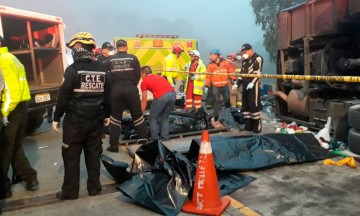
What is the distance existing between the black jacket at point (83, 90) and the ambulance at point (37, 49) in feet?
10.6

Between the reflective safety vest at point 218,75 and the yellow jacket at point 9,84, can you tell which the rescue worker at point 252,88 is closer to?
the reflective safety vest at point 218,75

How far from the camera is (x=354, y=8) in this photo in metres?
5.98

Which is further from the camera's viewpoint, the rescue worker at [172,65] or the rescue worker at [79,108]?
the rescue worker at [172,65]

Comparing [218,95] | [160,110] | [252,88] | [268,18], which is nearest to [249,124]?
[252,88]

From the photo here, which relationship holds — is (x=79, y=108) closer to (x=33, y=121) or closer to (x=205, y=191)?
(x=205, y=191)

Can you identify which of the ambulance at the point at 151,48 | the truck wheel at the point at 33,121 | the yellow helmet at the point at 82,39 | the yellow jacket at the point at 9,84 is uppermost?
the ambulance at the point at 151,48

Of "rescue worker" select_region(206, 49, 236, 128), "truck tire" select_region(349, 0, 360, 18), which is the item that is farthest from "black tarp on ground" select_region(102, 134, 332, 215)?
"rescue worker" select_region(206, 49, 236, 128)

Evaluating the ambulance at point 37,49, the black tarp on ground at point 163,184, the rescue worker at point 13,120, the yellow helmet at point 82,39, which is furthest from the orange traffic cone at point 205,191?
the ambulance at point 37,49

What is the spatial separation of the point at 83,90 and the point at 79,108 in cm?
20

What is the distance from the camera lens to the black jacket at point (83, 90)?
3.89 metres

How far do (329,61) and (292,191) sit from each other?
398cm

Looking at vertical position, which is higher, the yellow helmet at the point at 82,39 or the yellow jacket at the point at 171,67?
the yellow helmet at the point at 82,39

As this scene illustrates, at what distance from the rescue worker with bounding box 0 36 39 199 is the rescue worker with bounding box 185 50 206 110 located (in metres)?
4.82

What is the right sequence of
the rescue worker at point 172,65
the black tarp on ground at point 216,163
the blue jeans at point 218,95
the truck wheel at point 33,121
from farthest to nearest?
the rescue worker at point 172,65, the blue jeans at point 218,95, the truck wheel at point 33,121, the black tarp on ground at point 216,163
